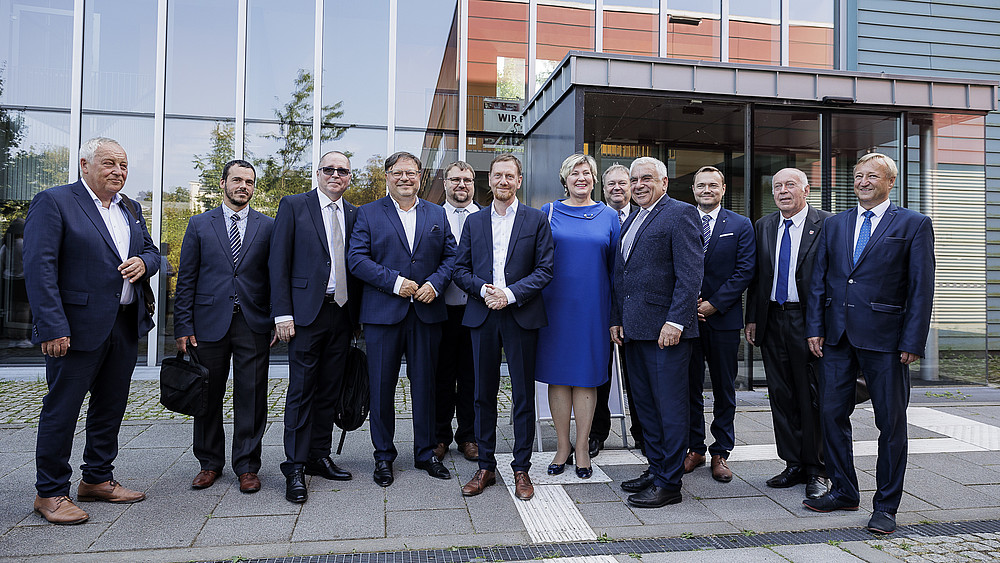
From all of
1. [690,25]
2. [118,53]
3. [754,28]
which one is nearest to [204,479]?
[118,53]

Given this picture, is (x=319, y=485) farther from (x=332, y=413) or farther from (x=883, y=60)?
(x=883, y=60)

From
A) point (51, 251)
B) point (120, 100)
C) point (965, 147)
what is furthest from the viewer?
point (120, 100)

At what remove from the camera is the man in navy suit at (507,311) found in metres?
3.97

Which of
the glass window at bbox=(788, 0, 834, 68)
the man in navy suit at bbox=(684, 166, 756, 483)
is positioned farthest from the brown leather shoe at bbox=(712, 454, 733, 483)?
the glass window at bbox=(788, 0, 834, 68)

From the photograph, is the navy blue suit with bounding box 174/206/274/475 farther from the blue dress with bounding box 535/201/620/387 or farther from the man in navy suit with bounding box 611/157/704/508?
the man in navy suit with bounding box 611/157/704/508

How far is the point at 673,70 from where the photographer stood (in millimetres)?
6320

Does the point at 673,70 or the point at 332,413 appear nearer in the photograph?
the point at 332,413

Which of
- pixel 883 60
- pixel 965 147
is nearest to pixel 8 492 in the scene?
pixel 965 147

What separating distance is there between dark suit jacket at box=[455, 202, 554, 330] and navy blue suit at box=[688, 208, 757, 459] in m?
1.19

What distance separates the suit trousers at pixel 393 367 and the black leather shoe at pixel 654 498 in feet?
4.77

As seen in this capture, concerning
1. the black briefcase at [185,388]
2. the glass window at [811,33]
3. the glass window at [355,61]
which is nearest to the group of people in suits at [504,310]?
the black briefcase at [185,388]

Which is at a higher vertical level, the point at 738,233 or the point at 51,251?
the point at 738,233

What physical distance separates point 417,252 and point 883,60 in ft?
29.1

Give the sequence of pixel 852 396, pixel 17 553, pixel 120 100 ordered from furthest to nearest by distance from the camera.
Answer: pixel 120 100, pixel 852 396, pixel 17 553
